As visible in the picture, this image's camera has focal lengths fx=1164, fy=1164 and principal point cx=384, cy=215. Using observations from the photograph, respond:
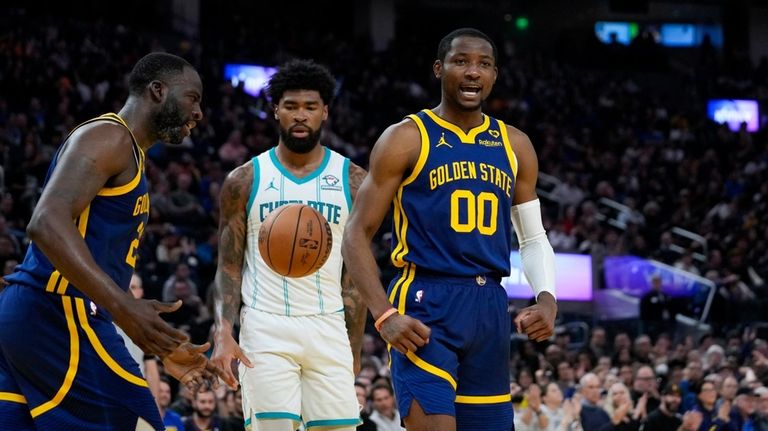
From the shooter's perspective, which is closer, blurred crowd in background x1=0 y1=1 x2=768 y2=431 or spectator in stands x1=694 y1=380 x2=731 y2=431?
spectator in stands x1=694 y1=380 x2=731 y2=431

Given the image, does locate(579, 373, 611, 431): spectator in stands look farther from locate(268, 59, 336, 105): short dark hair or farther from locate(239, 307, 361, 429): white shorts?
locate(268, 59, 336, 105): short dark hair

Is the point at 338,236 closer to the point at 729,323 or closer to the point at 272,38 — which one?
the point at 729,323

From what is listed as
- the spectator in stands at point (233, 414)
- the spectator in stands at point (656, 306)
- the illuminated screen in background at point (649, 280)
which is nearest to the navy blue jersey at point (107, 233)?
Result: the spectator in stands at point (233, 414)

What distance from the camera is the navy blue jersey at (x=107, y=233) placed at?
442 centimetres

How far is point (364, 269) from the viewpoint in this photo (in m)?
5.17

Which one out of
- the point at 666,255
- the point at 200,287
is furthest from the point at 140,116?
Result: the point at 666,255

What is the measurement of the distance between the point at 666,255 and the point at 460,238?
51.3ft

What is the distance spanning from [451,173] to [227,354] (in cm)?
158

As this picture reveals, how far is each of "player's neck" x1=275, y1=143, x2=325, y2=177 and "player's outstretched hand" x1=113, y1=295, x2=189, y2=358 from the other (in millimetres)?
2530

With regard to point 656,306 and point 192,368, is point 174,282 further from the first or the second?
point 192,368

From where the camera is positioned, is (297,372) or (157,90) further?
(297,372)

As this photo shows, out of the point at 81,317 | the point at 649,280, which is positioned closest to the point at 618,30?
the point at 649,280

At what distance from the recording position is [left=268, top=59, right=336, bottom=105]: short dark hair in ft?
21.3

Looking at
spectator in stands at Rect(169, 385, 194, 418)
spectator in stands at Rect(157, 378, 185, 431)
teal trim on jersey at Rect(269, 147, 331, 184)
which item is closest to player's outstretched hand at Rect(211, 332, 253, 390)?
teal trim on jersey at Rect(269, 147, 331, 184)
